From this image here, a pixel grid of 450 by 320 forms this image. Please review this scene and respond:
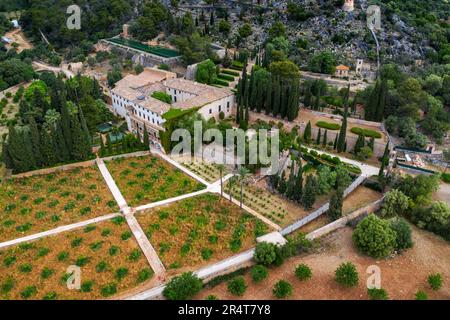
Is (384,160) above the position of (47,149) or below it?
above

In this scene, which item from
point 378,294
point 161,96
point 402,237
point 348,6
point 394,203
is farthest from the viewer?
point 348,6

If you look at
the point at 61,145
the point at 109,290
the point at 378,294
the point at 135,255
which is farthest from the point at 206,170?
the point at 378,294

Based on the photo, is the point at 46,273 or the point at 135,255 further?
the point at 135,255

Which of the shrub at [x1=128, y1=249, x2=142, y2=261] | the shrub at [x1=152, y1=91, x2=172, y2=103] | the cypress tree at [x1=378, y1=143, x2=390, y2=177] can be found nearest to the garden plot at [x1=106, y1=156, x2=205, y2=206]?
the shrub at [x1=128, y1=249, x2=142, y2=261]

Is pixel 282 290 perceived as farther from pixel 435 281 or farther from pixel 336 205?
pixel 435 281

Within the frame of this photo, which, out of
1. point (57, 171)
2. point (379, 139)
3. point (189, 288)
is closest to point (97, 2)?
point (57, 171)

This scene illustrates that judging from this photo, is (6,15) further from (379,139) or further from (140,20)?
(379,139)
